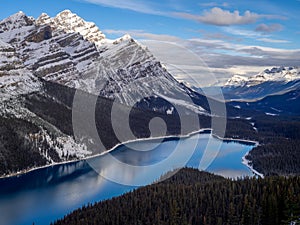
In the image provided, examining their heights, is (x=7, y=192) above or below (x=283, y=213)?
below

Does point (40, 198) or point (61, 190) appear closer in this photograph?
point (40, 198)

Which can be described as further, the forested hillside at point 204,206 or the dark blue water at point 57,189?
the dark blue water at point 57,189

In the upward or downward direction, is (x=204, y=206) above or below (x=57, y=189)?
above

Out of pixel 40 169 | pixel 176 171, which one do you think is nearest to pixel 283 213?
pixel 176 171

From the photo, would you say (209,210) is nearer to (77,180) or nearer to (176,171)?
(176,171)

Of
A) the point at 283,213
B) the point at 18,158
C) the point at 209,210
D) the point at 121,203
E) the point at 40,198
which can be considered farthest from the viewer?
the point at 18,158

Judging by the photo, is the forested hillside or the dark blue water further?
the dark blue water

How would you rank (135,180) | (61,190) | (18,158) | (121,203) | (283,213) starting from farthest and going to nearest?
1. (18,158)
2. (135,180)
3. (61,190)
4. (121,203)
5. (283,213)

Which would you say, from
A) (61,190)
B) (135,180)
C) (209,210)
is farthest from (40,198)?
(209,210)

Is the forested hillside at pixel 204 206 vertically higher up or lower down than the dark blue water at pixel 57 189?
higher up

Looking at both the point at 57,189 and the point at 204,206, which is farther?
the point at 57,189

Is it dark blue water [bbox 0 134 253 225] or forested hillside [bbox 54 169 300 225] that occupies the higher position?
forested hillside [bbox 54 169 300 225]
